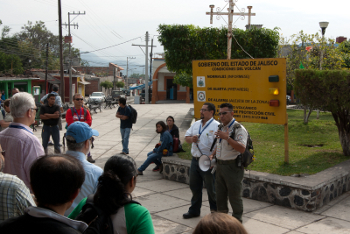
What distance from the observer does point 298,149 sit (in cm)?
909

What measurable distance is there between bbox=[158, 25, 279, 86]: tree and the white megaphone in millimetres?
10428

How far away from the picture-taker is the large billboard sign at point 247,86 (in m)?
7.02

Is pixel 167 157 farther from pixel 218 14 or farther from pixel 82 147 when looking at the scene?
pixel 218 14

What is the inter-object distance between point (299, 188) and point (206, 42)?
10176 mm

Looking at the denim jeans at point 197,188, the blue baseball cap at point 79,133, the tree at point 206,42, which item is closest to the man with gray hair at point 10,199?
the blue baseball cap at point 79,133

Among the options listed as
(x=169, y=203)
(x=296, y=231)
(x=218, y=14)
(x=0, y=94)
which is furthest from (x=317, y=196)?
(x=0, y=94)

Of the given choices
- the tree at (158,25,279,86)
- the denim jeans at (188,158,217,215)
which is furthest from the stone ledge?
the tree at (158,25,279,86)

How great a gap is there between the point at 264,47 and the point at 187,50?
3540 mm

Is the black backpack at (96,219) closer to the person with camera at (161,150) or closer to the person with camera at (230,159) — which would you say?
the person with camera at (230,159)

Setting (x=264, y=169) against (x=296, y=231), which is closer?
(x=296, y=231)

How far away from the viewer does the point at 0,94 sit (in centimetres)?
2284

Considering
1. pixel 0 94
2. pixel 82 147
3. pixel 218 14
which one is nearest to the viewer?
pixel 82 147

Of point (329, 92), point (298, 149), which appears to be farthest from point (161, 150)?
point (329, 92)

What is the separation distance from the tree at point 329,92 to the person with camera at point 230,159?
429 centimetres
